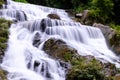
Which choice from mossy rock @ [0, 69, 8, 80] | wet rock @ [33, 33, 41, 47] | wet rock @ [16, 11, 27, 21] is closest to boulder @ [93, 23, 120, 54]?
wet rock @ [33, 33, 41, 47]

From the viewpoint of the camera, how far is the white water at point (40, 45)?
41.0 ft

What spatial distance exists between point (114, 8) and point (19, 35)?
11633 millimetres

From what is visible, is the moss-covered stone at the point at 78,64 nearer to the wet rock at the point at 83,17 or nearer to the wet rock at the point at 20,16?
the wet rock at the point at 20,16

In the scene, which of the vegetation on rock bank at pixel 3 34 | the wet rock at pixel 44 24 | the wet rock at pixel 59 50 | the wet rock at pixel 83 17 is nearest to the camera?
the wet rock at pixel 59 50

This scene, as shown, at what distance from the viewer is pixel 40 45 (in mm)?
15219

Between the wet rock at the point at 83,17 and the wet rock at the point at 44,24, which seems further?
the wet rock at the point at 83,17

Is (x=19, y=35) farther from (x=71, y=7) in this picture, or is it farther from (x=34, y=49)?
(x=71, y=7)

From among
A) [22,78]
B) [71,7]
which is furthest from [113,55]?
[71,7]

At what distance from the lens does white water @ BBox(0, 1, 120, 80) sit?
41.0ft

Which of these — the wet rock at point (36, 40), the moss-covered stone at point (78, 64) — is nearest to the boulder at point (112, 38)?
the moss-covered stone at point (78, 64)

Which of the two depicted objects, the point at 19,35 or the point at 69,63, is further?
the point at 19,35

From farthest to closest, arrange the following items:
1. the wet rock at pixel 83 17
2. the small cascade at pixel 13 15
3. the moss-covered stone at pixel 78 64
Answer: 1. the wet rock at pixel 83 17
2. the small cascade at pixel 13 15
3. the moss-covered stone at pixel 78 64

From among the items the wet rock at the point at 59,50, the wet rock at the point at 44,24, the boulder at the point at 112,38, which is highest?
the wet rock at the point at 44,24

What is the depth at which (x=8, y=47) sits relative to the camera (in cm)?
1485
